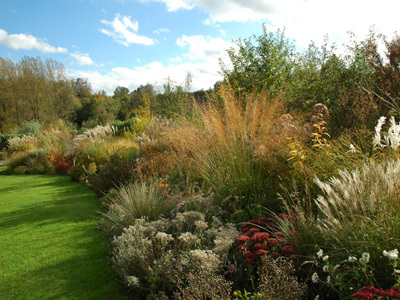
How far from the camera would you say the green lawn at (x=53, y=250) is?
3217 millimetres

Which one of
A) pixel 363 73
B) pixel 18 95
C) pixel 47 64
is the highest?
pixel 47 64

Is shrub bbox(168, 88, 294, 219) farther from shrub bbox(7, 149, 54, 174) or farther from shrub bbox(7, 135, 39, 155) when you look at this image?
shrub bbox(7, 135, 39, 155)

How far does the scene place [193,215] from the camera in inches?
134

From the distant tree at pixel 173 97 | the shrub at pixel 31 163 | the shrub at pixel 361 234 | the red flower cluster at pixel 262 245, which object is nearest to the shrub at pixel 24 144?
the shrub at pixel 31 163

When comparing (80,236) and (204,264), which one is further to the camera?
(80,236)

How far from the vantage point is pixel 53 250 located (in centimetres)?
412

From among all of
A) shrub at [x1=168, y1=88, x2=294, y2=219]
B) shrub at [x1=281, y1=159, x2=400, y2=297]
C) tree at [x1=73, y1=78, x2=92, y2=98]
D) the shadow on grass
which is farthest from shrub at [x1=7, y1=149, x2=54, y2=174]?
tree at [x1=73, y1=78, x2=92, y2=98]

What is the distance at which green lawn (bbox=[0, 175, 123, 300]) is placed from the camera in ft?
10.6

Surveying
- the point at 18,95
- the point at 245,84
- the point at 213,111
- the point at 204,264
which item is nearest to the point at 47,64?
the point at 18,95

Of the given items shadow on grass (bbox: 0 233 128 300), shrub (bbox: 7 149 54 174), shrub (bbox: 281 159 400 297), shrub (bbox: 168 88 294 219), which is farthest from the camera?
shrub (bbox: 7 149 54 174)

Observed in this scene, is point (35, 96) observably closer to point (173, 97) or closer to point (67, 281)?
point (173, 97)

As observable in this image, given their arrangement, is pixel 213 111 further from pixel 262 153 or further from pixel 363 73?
pixel 363 73

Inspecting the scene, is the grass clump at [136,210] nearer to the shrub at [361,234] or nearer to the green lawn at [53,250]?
the green lawn at [53,250]

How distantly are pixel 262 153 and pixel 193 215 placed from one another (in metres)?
1.43
